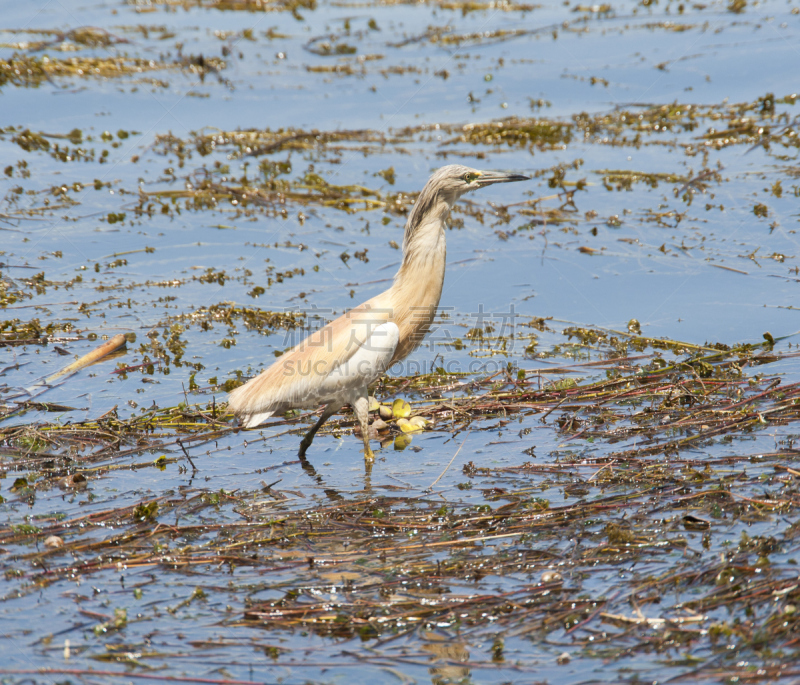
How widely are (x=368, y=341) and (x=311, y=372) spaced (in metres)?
0.48

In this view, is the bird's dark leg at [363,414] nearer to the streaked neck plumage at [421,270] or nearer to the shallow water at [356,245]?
the shallow water at [356,245]

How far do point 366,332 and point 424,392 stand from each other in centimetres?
118

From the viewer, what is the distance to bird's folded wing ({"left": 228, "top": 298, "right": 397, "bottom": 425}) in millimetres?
5641

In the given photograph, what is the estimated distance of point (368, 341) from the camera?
5617mm

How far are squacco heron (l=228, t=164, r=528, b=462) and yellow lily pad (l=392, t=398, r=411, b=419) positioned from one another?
11.3 inches

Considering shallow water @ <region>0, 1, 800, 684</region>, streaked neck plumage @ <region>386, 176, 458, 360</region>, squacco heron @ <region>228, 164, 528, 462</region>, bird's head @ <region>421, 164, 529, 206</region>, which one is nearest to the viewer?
shallow water @ <region>0, 1, 800, 684</region>

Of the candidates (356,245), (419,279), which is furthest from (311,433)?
(356,245)

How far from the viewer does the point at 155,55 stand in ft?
57.0

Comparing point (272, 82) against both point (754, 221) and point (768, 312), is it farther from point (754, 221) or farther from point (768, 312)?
point (768, 312)

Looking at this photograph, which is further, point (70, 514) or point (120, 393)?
point (120, 393)

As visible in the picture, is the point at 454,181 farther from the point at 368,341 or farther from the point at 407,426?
the point at 407,426

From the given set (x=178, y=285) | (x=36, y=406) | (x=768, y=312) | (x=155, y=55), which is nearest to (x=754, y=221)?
(x=768, y=312)

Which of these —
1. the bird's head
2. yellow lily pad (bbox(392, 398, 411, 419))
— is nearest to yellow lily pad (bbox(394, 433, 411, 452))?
yellow lily pad (bbox(392, 398, 411, 419))

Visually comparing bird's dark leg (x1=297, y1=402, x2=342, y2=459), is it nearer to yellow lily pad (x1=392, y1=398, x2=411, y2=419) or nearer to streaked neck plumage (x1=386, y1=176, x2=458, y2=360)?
yellow lily pad (x1=392, y1=398, x2=411, y2=419)
